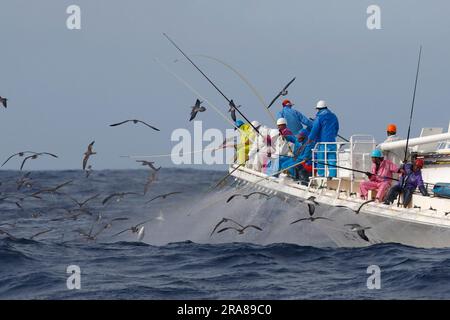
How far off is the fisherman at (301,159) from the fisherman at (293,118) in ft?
0.86

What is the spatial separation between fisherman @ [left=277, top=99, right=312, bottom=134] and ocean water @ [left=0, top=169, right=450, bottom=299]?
192cm

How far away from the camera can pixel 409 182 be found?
2456 centimetres

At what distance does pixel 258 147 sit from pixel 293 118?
5.74ft

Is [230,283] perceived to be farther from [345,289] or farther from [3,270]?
[3,270]

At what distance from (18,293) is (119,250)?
598 cm

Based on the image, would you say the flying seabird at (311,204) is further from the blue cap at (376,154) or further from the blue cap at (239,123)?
the blue cap at (239,123)

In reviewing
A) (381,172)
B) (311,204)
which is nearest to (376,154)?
(381,172)

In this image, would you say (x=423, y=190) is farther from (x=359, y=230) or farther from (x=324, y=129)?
(x=324, y=129)

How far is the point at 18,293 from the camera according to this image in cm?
2009

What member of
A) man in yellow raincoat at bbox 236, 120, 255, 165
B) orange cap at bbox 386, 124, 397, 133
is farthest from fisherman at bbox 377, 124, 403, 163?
man in yellow raincoat at bbox 236, 120, 255, 165

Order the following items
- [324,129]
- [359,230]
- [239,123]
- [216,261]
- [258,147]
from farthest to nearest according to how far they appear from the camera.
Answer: [239,123] < [258,147] < [324,129] < [216,261] < [359,230]

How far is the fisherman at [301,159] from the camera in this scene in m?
27.9

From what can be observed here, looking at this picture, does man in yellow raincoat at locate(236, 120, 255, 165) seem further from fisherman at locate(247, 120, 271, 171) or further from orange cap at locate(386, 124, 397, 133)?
orange cap at locate(386, 124, 397, 133)
